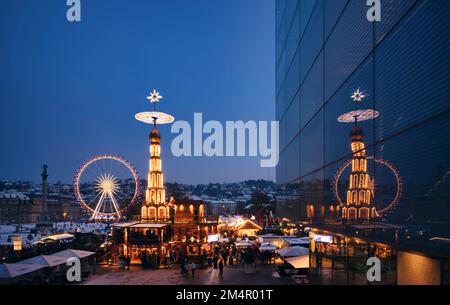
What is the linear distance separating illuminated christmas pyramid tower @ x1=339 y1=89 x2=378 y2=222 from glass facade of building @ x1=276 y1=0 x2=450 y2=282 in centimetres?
23

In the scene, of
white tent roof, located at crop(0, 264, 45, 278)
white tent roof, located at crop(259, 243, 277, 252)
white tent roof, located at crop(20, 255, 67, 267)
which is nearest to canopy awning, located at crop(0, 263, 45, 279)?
white tent roof, located at crop(0, 264, 45, 278)

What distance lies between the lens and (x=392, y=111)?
7238mm

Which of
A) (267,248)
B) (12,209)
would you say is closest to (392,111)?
(267,248)

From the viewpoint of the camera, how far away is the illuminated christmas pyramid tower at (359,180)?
28.0 ft

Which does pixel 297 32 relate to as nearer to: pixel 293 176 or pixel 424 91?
pixel 293 176

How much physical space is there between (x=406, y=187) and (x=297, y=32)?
1668cm

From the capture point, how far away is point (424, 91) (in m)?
5.94

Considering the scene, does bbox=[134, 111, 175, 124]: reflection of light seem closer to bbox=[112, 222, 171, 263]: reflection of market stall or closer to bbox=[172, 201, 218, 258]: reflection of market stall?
bbox=[172, 201, 218, 258]: reflection of market stall

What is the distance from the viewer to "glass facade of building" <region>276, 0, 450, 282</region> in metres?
5.52

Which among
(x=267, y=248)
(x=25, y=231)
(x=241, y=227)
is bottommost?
(x=25, y=231)

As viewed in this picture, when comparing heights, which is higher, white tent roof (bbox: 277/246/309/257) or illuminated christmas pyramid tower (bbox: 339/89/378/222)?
illuminated christmas pyramid tower (bbox: 339/89/378/222)

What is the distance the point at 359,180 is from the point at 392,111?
8.12ft

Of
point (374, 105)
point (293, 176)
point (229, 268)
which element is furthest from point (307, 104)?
point (229, 268)

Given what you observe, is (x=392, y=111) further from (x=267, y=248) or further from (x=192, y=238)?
(x=192, y=238)
